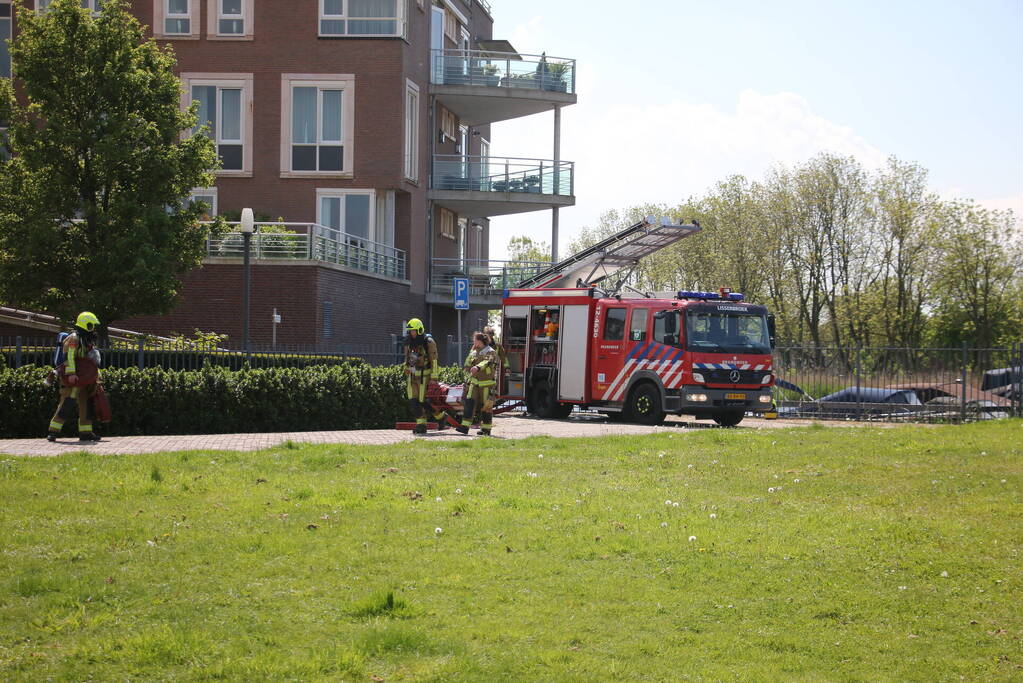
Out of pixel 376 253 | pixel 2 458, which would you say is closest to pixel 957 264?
pixel 376 253

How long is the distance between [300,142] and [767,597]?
30070 mm

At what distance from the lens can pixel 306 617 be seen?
6668mm

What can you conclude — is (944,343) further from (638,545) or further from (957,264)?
(638,545)

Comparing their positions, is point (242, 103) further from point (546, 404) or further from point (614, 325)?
point (614, 325)

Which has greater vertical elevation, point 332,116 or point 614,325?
point 332,116

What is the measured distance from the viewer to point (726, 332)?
2431 cm

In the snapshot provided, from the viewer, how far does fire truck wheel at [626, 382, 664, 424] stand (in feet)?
80.2

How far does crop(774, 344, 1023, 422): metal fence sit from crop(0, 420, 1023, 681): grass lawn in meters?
15.1

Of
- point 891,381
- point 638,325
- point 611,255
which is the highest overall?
point 611,255

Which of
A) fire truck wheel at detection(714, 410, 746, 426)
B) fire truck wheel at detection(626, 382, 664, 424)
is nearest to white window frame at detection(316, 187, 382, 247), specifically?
fire truck wheel at detection(626, 382, 664, 424)

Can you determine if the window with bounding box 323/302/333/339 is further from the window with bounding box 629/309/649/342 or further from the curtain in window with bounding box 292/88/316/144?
the window with bounding box 629/309/649/342

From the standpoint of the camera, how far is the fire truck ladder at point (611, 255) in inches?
1102

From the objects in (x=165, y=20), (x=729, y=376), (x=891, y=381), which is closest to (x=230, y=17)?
(x=165, y=20)

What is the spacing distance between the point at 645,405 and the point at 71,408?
39.1ft
